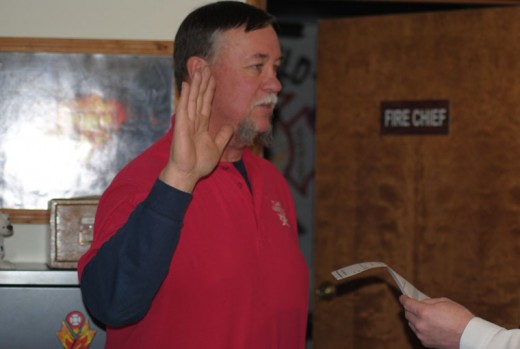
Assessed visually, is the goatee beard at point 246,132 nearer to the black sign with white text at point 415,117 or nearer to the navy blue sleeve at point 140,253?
the navy blue sleeve at point 140,253

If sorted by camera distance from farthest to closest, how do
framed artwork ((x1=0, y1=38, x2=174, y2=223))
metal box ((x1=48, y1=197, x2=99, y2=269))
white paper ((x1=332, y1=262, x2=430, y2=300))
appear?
1. framed artwork ((x1=0, y1=38, x2=174, y2=223))
2. metal box ((x1=48, y1=197, x2=99, y2=269))
3. white paper ((x1=332, y1=262, x2=430, y2=300))

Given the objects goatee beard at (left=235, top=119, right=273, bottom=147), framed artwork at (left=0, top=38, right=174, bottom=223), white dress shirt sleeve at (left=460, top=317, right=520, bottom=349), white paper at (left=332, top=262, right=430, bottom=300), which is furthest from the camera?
framed artwork at (left=0, top=38, right=174, bottom=223)

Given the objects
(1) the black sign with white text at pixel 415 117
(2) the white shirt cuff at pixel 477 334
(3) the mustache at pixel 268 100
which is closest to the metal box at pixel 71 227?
(3) the mustache at pixel 268 100

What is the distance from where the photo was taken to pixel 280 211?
6.27 feet

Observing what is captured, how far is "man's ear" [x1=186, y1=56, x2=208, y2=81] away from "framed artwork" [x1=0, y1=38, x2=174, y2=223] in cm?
70

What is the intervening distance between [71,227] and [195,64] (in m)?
0.69

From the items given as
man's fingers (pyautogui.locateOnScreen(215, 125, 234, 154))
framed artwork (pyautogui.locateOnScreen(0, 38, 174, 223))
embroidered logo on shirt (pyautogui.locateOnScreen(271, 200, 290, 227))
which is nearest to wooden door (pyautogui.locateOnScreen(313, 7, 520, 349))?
framed artwork (pyautogui.locateOnScreen(0, 38, 174, 223))

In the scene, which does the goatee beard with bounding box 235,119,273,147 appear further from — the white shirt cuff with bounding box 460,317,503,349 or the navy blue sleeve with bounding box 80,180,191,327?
the white shirt cuff with bounding box 460,317,503,349

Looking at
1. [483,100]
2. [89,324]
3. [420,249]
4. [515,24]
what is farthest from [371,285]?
[89,324]

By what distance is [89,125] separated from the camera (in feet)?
8.15

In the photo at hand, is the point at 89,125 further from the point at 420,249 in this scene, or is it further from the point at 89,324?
the point at 420,249

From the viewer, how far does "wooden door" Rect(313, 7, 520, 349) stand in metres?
2.86

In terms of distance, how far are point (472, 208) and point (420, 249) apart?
275 millimetres

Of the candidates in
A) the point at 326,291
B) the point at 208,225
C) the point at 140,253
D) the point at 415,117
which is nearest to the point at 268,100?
the point at 208,225
